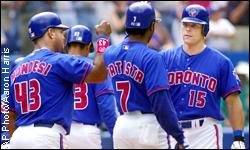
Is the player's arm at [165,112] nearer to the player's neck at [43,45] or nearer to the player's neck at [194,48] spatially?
the player's neck at [43,45]

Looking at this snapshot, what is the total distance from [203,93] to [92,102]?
1640 mm

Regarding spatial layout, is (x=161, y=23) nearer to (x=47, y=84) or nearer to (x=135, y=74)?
(x=135, y=74)

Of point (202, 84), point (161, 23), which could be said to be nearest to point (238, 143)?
point (202, 84)

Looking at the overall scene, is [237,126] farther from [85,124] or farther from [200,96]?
[85,124]

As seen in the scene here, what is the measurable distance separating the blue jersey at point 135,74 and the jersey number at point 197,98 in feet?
2.95

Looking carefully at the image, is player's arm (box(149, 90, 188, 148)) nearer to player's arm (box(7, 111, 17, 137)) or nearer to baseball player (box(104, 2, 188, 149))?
baseball player (box(104, 2, 188, 149))

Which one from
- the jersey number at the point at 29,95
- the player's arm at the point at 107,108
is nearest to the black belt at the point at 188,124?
the player's arm at the point at 107,108

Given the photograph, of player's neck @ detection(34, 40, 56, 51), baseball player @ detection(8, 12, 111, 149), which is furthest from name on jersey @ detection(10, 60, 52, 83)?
player's neck @ detection(34, 40, 56, 51)

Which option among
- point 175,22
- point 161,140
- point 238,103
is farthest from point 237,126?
point 175,22

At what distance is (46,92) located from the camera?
633 centimetres

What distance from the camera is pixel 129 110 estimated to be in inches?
260

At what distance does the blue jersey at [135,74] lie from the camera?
6395 mm

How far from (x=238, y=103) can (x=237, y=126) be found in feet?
0.67

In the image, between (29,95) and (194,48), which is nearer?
(29,95)
